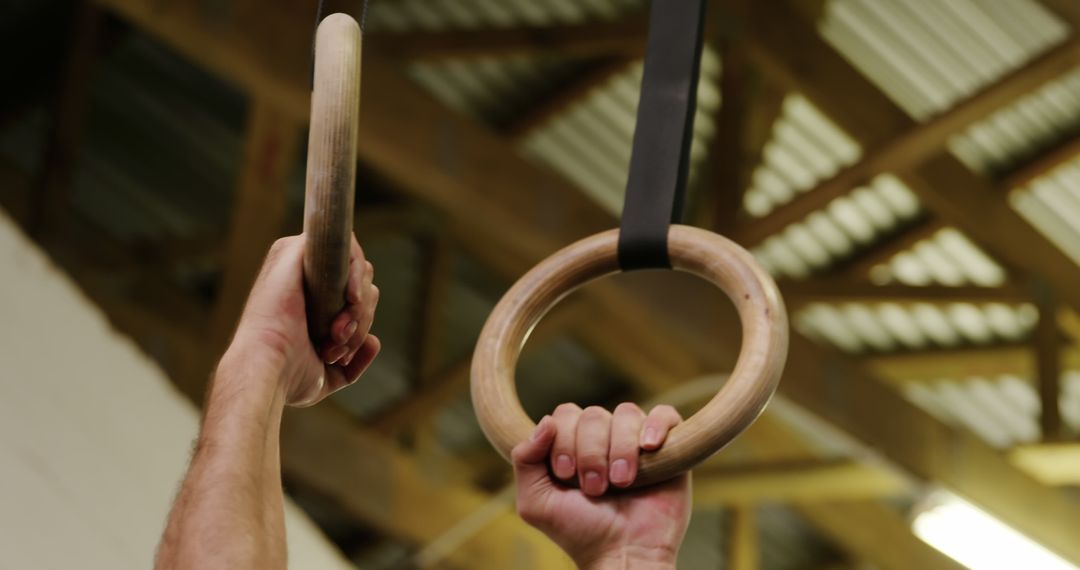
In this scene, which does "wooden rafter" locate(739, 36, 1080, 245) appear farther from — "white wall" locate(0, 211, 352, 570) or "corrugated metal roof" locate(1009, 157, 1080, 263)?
"white wall" locate(0, 211, 352, 570)

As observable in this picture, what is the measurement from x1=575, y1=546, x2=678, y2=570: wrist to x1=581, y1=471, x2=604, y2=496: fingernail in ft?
0.15

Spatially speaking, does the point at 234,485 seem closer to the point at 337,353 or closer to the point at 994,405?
the point at 337,353

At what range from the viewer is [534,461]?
3.63 ft

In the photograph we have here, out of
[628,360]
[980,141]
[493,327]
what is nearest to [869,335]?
[628,360]

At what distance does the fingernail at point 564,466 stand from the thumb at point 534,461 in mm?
13

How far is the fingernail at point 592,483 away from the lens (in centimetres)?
109

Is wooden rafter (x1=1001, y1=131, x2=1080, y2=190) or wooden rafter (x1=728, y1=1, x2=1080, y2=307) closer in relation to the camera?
wooden rafter (x1=728, y1=1, x2=1080, y2=307)

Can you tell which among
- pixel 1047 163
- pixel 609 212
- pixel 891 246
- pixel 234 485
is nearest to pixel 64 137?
pixel 609 212

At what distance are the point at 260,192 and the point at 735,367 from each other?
123 inches

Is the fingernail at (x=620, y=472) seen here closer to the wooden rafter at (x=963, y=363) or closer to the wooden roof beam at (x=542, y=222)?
the wooden roof beam at (x=542, y=222)

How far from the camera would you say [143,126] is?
662cm

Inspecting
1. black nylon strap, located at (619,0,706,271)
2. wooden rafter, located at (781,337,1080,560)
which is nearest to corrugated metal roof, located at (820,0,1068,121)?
wooden rafter, located at (781,337,1080,560)

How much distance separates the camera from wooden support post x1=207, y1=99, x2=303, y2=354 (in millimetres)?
4020

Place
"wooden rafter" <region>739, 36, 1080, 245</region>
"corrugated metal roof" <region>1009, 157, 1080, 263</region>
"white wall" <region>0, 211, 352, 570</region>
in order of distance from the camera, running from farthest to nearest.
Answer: "corrugated metal roof" <region>1009, 157, 1080, 263</region>, "wooden rafter" <region>739, 36, 1080, 245</region>, "white wall" <region>0, 211, 352, 570</region>
